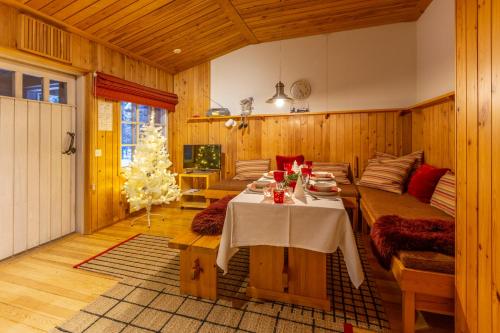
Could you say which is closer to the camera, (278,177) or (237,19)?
(278,177)

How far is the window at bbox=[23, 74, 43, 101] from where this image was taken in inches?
110

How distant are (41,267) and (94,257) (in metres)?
0.42

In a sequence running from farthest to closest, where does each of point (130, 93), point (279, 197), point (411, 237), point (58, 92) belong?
point (130, 93), point (58, 92), point (279, 197), point (411, 237)

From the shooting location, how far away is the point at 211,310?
1.81 m

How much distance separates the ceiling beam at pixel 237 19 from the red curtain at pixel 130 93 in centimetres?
161

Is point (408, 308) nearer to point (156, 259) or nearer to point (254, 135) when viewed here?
point (156, 259)

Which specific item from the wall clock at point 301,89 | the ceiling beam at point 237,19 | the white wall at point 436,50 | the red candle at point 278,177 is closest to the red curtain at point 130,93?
the ceiling beam at point 237,19

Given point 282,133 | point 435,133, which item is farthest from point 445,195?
point 282,133

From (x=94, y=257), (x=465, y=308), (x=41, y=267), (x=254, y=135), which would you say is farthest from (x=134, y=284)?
(x=254, y=135)

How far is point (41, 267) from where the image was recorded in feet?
8.01

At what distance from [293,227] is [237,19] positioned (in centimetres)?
314

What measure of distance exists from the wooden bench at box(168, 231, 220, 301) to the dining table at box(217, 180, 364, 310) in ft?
0.47

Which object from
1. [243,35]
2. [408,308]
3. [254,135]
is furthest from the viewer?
[254,135]

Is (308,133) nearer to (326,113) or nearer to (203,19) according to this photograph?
(326,113)
